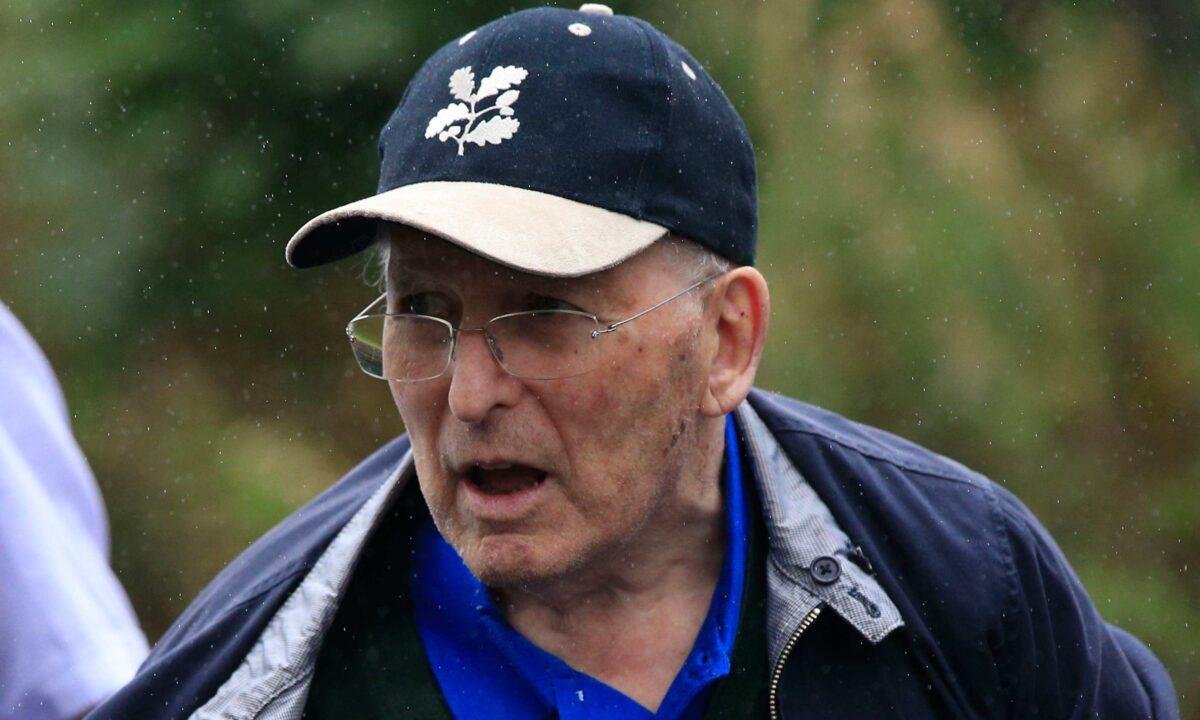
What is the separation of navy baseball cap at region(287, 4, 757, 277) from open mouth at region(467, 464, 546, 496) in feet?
1.20

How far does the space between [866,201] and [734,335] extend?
2.36 metres

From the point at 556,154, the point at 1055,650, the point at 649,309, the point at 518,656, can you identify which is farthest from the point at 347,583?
the point at 1055,650

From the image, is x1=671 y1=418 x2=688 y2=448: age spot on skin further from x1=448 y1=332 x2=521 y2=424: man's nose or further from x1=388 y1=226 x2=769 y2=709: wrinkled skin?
x1=448 y1=332 x2=521 y2=424: man's nose

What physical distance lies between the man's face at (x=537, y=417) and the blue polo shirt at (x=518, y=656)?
0.22 meters

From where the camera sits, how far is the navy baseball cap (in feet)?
7.58

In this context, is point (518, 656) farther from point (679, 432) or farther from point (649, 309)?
point (649, 309)

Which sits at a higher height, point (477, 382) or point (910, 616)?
point (477, 382)

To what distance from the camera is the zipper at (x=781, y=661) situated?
2449 millimetres

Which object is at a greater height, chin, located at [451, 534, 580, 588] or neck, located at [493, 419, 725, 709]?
chin, located at [451, 534, 580, 588]

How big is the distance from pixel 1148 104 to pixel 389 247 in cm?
309

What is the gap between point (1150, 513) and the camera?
16.3 feet

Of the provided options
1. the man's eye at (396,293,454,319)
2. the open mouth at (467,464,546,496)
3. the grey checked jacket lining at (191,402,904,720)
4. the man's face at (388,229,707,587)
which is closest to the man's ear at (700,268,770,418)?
the man's face at (388,229,707,587)

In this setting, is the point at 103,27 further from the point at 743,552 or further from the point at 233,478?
the point at 743,552

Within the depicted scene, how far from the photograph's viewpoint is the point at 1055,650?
8.75 feet
